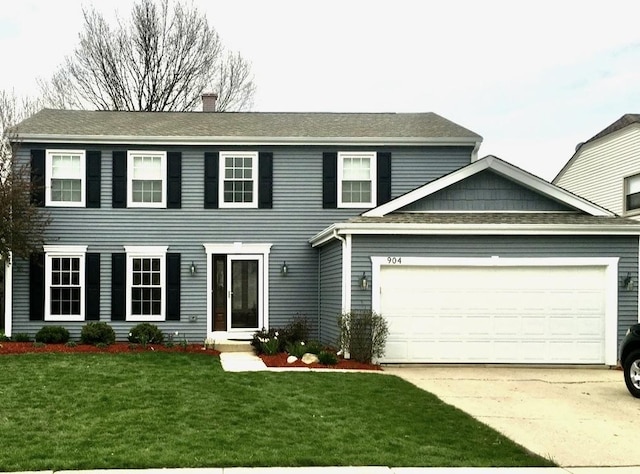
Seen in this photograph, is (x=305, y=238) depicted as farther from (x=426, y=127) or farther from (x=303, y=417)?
(x=303, y=417)

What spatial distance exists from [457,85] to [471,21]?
6.17m

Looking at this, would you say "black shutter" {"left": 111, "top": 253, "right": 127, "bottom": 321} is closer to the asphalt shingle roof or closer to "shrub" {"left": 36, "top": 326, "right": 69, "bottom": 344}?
"shrub" {"left": 36, "top": 326, "right": 69, "bottom": 344}

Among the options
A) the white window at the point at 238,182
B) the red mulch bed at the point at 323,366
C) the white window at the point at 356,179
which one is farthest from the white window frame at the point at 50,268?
the white window at the point at 356,179

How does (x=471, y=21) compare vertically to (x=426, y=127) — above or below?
above

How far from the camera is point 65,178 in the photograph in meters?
18.2

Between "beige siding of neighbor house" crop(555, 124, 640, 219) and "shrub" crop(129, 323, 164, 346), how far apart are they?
1408 cm

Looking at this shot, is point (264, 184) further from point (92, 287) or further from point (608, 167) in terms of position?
point (608, 167)

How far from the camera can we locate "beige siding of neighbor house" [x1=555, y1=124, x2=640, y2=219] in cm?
2181

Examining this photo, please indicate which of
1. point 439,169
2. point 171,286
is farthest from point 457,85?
point 171,286

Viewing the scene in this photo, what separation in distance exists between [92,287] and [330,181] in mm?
6602

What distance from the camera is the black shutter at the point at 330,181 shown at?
18500 millimetres

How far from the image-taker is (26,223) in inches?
665

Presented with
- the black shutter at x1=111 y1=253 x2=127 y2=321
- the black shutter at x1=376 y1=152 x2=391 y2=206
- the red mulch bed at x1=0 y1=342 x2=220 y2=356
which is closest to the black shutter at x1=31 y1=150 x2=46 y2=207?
the black shutter at x1=111 y1=253 x2=127 y2=321

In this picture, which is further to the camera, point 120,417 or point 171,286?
point 171,286
